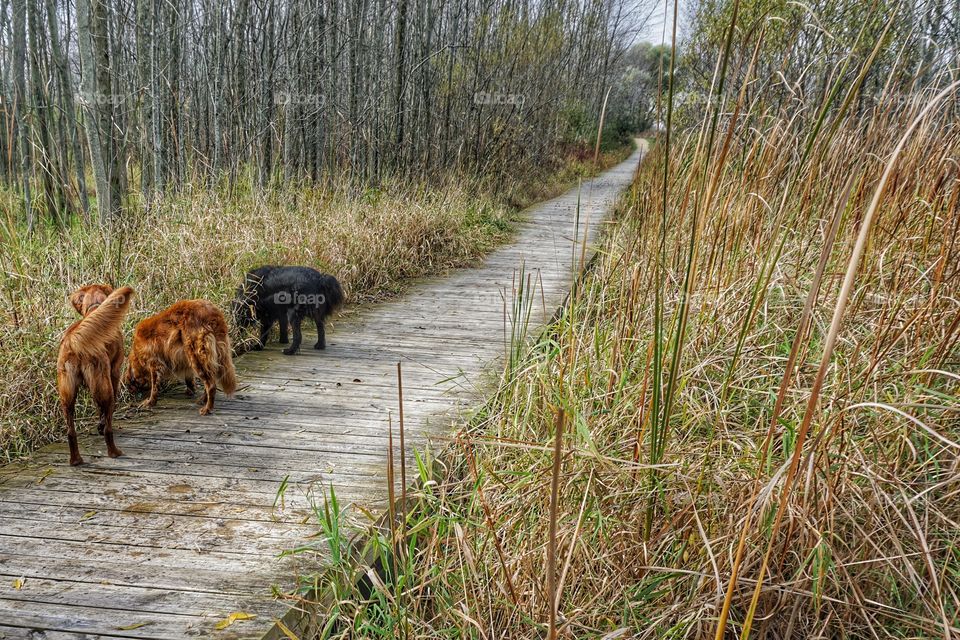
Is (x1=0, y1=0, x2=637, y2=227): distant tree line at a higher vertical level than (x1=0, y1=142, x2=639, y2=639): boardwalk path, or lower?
higher

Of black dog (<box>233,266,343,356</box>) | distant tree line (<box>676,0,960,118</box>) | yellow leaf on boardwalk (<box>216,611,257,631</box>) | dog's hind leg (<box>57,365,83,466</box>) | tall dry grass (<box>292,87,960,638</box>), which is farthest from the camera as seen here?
black dog (<box>233,266,343,356</box>)

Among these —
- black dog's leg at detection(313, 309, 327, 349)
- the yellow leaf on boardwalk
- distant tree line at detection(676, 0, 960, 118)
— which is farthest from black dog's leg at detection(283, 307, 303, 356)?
distant tree line at detection(676, 0, 960, 118)

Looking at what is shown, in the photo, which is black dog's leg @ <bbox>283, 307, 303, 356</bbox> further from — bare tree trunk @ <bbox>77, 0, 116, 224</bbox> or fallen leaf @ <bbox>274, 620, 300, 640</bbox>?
fallen leaf @ <bbox>274, 620, 300, 640</bbox>

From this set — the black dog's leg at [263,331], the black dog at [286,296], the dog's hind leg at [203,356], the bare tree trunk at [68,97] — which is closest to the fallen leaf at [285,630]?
the dog's hind leg at [203,356]

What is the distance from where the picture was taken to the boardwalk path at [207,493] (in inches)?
76.0

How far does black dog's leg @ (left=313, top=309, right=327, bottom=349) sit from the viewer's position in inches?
175

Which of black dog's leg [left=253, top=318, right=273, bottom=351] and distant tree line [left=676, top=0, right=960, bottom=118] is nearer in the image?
distant tree line [left=676, top=0, right=960, bottom=118]

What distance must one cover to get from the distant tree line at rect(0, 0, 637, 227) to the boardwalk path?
6.70ft

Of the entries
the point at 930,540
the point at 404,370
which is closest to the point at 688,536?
the point at 930,540

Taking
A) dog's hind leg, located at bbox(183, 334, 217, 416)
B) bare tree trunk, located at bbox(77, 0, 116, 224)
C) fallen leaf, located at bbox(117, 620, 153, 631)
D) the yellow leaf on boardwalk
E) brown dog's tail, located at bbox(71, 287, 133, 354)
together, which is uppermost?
bare tree trunk, located at bbox(77, 0, 116, 224)

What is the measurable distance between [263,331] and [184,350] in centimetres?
129

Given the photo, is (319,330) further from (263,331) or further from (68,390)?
(68,390)

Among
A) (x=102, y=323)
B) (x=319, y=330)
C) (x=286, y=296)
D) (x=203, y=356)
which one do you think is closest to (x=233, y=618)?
(x=102, y=323)

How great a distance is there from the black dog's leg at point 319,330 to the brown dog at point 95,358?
5.30 feet
